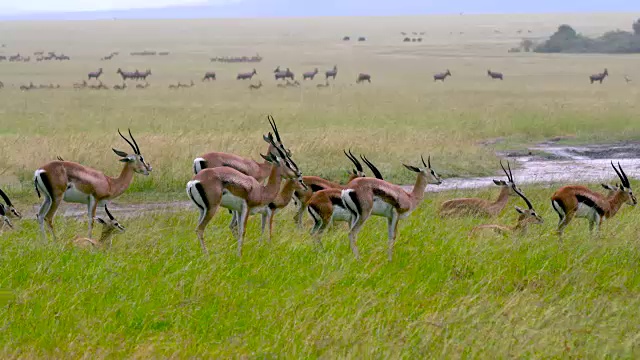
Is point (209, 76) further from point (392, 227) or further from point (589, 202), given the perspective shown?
point (392, 227)

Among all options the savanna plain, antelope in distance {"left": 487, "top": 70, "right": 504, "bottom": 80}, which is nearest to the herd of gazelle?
the savanna plain

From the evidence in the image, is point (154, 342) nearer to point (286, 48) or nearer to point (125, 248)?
point (125, 248)

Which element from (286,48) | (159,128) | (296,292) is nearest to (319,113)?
(159,128)

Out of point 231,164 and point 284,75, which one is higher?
point 231,164

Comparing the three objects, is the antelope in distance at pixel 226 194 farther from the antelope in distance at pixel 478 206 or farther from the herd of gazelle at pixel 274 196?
the antelope in distance at pixel 478 206

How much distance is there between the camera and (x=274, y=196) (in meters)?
9.19

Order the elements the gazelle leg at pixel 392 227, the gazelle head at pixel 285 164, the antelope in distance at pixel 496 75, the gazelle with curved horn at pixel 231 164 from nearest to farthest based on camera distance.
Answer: the gazelle leg at pixel 392 227, the gazelle head at pixel 285 164, the gazelle with curved horn at pixel 231 164, the antelope in distance at pixel 496 75

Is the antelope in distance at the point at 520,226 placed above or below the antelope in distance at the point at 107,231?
below

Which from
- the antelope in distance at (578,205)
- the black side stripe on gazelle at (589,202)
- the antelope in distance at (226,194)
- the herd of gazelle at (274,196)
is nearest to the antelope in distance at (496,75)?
the herd of gazelle at (274,196)

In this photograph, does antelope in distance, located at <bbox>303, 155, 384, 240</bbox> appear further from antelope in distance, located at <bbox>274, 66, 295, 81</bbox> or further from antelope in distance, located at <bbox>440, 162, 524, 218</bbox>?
antelope in distance, located at <bbox>274, 66, 295, 81</bbox>

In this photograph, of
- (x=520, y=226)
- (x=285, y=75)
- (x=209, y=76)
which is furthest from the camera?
(x=285, y=75)

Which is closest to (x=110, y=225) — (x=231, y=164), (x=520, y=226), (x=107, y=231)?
(x=107, y=231)

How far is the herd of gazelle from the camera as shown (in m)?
8.72

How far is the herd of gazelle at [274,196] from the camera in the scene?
28.6 ft
